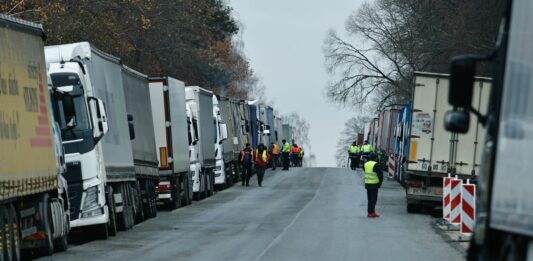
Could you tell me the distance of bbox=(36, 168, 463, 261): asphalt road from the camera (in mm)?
19859

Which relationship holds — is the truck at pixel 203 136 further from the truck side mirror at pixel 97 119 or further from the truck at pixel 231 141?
the truck side mirror at pixel 97 119

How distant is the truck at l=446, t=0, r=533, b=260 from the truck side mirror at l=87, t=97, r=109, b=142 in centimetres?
1407

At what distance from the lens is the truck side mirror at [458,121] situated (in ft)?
29.8

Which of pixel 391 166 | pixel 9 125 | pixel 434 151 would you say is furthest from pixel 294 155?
pixel 9 125

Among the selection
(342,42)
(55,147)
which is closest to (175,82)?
(55,147)

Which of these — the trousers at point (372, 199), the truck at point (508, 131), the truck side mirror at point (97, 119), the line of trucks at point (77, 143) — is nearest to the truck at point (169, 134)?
the line of trucks at point (77, 143)

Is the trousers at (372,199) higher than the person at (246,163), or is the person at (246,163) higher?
the trousers at (372,199)

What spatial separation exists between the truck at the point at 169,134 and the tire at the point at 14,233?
14.9m

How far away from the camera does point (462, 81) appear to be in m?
8.92

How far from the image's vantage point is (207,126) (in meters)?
43.5

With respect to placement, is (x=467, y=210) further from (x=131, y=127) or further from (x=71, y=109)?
(x=131, y=127)

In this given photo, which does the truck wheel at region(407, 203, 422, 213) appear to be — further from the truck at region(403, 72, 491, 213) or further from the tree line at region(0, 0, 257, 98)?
the tree line at region(0, 0, 257, 98)

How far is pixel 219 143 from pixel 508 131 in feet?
129

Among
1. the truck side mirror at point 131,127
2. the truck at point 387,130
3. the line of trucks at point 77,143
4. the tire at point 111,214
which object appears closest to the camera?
the line of trucks at point 77,143
